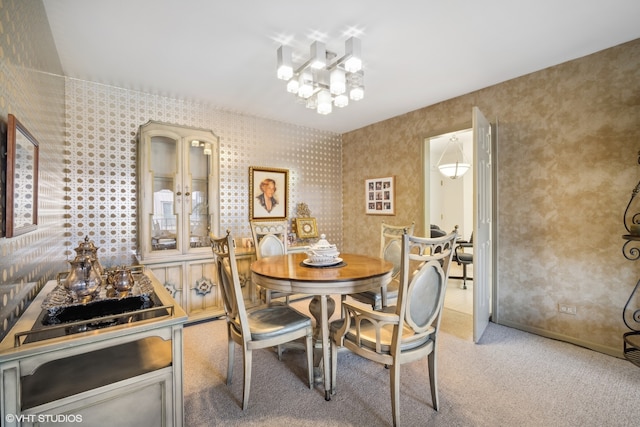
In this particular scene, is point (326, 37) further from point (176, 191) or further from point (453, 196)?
A: point (453, 196)

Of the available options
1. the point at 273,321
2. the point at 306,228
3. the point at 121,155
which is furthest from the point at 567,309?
the point at 121,155

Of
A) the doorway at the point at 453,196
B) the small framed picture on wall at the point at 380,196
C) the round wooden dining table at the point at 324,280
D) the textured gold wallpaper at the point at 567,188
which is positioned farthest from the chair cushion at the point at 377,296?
the doorway at the point at 453,196

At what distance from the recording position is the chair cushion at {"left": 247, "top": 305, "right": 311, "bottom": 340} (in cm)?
192

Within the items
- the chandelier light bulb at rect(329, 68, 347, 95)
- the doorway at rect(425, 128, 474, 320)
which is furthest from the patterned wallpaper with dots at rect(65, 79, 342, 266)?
the doorway at rect(425, 128, 474, 320)

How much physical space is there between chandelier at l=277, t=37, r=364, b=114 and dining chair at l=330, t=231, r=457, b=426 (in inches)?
56.6

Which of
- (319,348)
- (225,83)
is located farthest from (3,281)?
(225,83)

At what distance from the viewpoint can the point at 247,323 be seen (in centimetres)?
191

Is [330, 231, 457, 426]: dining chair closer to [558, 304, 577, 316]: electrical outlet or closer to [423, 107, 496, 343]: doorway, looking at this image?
[423, 107, 496, 343]: doorway

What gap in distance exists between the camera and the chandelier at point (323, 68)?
7.23ft

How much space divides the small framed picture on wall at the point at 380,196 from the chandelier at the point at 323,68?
6.56 ft

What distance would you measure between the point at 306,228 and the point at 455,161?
164 inches

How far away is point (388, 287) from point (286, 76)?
82.6 inches

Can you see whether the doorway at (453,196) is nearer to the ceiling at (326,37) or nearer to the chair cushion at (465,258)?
the chair cushion at (465,258)

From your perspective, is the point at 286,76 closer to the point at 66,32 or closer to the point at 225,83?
the point at 225,83
